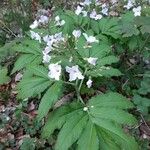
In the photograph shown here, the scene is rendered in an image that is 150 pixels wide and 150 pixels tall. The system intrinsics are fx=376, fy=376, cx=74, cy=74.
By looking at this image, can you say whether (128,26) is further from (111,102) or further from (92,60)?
(111,102)

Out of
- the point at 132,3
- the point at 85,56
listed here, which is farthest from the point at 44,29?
the point at 132,3

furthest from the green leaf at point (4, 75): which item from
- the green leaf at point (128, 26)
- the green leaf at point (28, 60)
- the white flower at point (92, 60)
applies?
the white flower at point (92, 60)

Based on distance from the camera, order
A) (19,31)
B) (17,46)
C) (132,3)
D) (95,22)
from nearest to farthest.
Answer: (17,46) < (95,22) < (132,3) < (19,31)

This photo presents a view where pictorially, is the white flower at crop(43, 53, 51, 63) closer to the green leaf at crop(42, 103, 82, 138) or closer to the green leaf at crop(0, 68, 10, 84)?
the green leaf at crop(42, 103, 82, 138)

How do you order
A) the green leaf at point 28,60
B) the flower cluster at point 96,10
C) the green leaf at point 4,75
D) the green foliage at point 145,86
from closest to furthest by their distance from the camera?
the green leaf at point 28,60 < the green foliage at point 145,86 < the flower cluster at point 96,10 < the green leaf at point 4,75

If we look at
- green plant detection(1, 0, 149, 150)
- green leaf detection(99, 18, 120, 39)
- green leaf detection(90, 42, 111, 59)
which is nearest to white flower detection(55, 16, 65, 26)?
green plant detection(1, 0, 149, 150)

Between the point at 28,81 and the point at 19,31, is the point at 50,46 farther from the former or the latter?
the point at 19,31

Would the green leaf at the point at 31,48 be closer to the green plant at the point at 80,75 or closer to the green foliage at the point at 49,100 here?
the green plant at the point at 80,75

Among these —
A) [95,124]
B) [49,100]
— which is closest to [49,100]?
[49,100]
